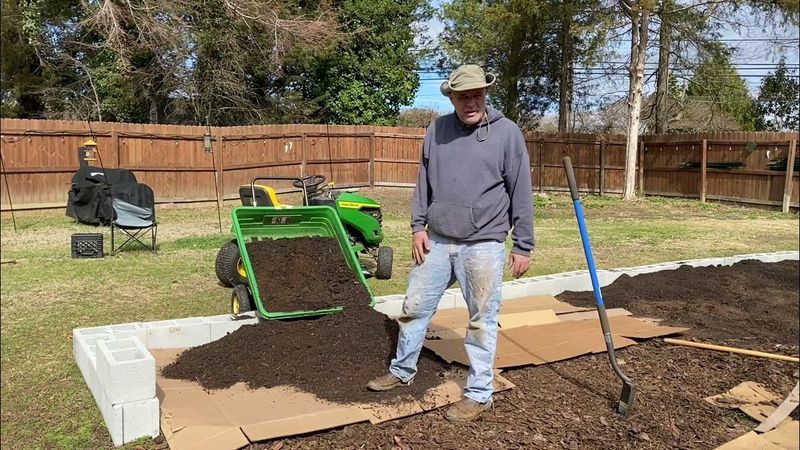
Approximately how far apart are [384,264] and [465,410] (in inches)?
133

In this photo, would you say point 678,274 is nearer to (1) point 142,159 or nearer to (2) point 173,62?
(1) point 142,159

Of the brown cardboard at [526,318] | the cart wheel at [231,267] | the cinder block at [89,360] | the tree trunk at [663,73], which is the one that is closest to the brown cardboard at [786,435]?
the brown cardboard at [526,318]

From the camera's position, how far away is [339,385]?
10.9 feet

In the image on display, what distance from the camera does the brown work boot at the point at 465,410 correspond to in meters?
3.01

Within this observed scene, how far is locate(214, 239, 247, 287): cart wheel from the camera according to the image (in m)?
5.66

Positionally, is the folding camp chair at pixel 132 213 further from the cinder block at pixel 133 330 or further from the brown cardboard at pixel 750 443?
the brown cardboard at pixel 750 443

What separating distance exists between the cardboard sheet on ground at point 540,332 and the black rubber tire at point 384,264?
160cm

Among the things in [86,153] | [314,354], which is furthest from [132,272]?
[86,153]

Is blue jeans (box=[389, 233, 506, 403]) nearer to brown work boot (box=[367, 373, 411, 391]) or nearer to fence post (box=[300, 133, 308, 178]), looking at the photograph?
brown work boot (box=[367, 373, 411, 391])

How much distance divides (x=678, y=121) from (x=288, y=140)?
1427 centimetres

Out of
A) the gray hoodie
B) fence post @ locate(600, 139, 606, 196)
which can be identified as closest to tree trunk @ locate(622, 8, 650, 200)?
fence post @ locate(600, 139, 606, 196)

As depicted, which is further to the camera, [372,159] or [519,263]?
[372,159]

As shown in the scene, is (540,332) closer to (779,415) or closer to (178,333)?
(779,415)

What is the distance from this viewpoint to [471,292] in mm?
3121
